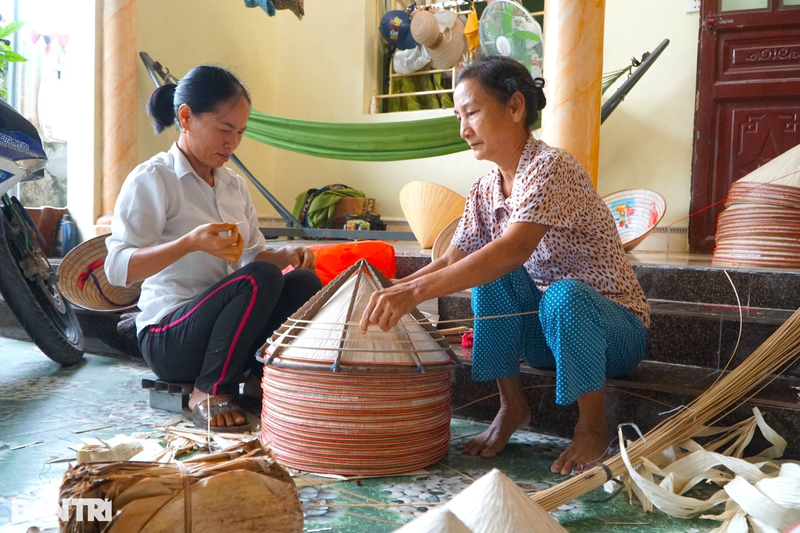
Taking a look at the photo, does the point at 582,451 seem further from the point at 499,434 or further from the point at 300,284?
the point at 300,284

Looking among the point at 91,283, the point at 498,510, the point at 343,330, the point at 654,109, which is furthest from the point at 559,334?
the point at 654,109

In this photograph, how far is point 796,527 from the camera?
61 cm

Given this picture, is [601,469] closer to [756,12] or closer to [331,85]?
[756,12]

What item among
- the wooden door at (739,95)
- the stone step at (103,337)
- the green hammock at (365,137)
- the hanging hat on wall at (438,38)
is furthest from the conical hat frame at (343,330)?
the hanging hat on wall at (438,38)

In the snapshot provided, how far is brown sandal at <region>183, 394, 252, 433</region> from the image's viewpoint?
6.02 feet

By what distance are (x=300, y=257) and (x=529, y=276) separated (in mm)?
727

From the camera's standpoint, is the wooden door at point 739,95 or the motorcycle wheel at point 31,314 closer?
the motorcycle wheel at point 31,314

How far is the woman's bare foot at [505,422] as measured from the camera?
172cm

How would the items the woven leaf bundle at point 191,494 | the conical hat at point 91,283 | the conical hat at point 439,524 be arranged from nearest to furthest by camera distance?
the conical hat at point 439,524 → the woven leaf bundle at point 191,494 → the conical hat at point 91,283

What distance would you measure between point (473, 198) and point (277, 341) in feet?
2.25

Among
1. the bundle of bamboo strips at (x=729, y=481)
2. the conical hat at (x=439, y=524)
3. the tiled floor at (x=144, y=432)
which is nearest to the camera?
the conical hat at (x=439, y=524)

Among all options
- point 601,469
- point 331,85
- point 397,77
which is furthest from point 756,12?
point 601,469

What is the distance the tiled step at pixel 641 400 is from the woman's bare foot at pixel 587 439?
19 centimetres

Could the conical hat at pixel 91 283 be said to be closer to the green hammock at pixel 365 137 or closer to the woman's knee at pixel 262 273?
the woman's knee at pixel 262 273
